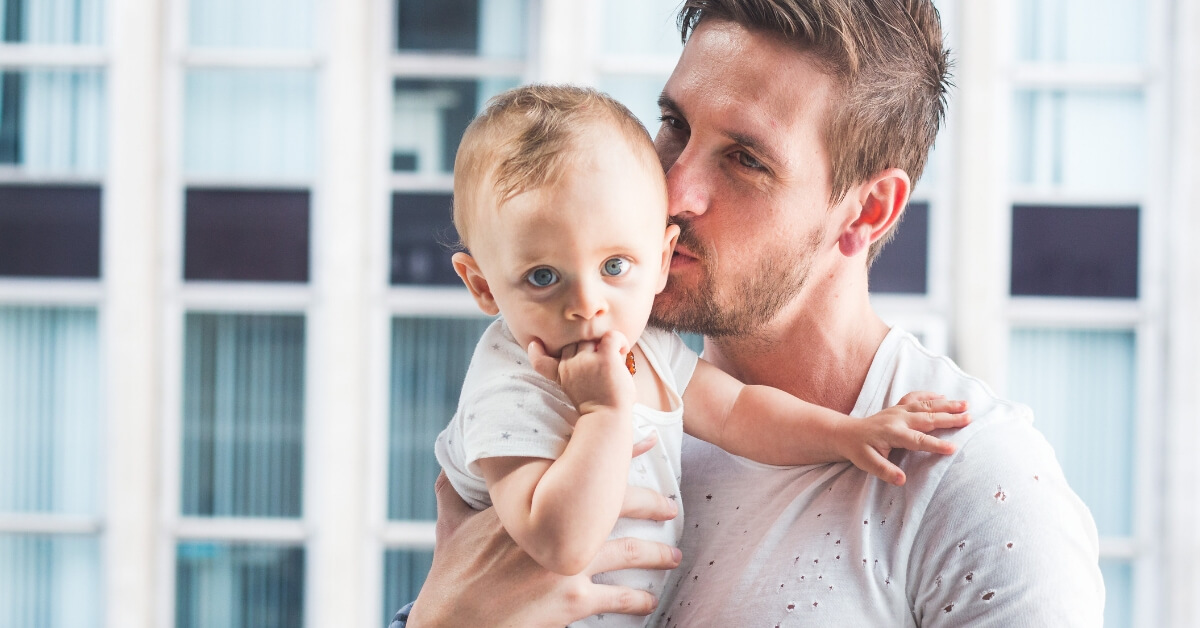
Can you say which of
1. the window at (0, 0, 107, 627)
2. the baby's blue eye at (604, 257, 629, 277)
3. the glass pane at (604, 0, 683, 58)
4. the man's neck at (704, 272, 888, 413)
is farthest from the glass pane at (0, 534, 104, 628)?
the baby's blue eye at (604, 257, 629, 277)

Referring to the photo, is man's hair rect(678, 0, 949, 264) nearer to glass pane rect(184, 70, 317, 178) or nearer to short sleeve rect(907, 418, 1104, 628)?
short sleeve rect(907, 418, 1104, 628)

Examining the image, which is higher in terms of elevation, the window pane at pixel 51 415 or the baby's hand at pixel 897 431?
the baby's hand at pixel 897 431

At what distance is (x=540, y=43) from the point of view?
14.3 feet

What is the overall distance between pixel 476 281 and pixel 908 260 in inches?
143

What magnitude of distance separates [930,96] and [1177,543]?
3666mm

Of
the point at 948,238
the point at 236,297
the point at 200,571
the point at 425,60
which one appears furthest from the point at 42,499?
the point at 948,238

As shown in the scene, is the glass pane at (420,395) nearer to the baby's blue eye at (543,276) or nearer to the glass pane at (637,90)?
the glass pane at (637,90)

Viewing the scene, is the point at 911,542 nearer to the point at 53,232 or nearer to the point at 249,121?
the point at 249,121

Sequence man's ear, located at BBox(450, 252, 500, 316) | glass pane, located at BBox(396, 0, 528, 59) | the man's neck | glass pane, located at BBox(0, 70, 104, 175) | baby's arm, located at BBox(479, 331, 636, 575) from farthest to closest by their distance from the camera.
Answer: glass pane, located at BBox(0, 70, 104, 175) < glass pane, located at BBox(396, 0, 528, 59) < the man's neck < man's ear, located at BBox(450, 252, 500, 316) < baby's arm, located at BBox(479, 331, 636, 575)

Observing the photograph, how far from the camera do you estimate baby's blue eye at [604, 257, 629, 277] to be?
3.06 feet

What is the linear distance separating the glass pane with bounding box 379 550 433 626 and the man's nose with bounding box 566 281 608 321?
3.77 metres

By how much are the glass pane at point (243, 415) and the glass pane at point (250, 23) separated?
1.31 m

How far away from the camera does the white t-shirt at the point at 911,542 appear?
964mm

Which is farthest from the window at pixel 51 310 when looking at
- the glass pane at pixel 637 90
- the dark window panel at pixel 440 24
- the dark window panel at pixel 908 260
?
the dark window panel at pixel 908 260
